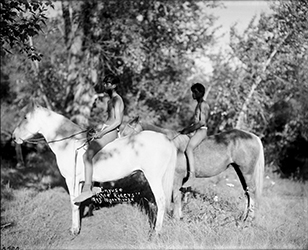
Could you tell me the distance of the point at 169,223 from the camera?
5859 millimetres

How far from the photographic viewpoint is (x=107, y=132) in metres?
5.77

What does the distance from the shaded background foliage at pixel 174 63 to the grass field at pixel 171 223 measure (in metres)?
3.37

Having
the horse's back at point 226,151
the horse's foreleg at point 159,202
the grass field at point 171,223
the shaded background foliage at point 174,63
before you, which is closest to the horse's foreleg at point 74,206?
the grass field at point 171,223

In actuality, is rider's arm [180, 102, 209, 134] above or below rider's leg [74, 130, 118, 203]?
above

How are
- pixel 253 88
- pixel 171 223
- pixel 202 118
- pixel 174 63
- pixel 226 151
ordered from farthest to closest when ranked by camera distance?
pixel 174 63 < pixel 253 88 < pixel 226 151 < pixel 202 118 < pixel 171 223

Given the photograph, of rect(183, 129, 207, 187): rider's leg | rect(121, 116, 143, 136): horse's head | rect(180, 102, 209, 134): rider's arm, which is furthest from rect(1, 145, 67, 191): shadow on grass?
rect(180, 102, 209, 134): rider's arm

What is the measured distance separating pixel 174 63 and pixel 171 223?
32.7ft

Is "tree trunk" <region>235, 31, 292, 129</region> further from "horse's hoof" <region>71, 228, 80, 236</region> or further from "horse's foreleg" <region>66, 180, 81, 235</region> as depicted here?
"horse's hoof" <region>71, 228, 80, 236</region>

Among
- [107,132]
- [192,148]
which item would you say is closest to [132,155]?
[107,132]

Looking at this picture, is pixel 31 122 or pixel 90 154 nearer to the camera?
pixel 90 154

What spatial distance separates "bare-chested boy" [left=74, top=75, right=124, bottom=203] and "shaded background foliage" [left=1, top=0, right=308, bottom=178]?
531 cm

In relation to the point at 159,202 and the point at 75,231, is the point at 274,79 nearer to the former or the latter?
the point at 159,202

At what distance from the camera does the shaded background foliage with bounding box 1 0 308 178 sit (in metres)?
11.2

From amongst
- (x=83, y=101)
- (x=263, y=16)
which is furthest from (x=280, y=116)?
(x=83, y=101)
